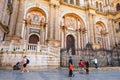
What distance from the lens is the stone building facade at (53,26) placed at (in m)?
12.2

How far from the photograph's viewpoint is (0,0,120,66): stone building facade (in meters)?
12.2

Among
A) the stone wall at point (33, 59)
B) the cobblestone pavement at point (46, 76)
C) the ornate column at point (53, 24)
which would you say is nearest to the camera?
the cobblestone pavement at point (46, 76)

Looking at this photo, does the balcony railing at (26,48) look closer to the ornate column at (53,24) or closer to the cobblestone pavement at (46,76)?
the cobblestone pavement at (46,76)

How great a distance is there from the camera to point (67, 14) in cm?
2272

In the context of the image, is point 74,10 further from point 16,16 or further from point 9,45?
point 9,45

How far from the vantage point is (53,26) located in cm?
1908

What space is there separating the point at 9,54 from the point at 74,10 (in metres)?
16.1

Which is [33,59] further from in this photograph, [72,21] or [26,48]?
[72,21]

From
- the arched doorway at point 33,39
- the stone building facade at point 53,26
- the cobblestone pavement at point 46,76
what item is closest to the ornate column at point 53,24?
the stone building facade at point 53,26

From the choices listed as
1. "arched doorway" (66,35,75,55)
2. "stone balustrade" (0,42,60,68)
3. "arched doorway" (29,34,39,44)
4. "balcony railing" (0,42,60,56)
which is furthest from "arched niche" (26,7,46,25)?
"stone balustrade" (0,42,60,68)

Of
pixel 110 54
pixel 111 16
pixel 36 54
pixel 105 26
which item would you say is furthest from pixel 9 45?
pixel 111 16

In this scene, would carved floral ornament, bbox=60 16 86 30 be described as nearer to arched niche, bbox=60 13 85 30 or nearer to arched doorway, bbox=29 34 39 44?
arched niche, bbox=60 13 85 30

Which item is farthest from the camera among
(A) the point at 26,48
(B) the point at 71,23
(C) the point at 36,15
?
(B) the point at 71,23

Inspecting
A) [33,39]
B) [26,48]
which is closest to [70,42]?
[33,39]
